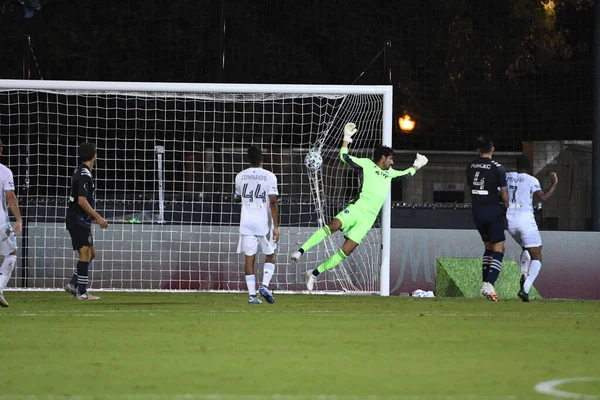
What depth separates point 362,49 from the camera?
28.8 m

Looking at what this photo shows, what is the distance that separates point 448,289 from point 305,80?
37.7 feet

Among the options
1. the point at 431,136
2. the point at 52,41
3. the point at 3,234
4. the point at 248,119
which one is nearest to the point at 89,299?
the point at 3,234

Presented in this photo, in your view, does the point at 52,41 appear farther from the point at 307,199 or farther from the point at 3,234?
the point at 3,234

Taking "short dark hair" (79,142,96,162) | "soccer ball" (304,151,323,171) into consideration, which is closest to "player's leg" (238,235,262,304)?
"short dark hair" (79,142,96,162)

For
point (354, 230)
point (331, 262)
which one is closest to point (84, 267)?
point (331, 262)

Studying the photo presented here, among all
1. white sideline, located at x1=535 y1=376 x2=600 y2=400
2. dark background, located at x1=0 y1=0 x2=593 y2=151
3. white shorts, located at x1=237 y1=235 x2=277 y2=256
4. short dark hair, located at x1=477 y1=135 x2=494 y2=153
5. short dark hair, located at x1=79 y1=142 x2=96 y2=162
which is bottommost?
white sideline, located at x1=535 y1=376 x2=600 y2=400

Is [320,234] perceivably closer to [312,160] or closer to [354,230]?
[354,230]

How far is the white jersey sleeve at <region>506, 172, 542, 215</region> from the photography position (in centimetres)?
1549

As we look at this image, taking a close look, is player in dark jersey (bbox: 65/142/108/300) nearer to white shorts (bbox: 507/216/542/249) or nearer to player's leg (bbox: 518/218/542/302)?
white shorts (bbox: 507/216/542/249)

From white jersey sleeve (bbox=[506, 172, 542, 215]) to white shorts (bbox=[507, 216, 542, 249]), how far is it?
0.42ft

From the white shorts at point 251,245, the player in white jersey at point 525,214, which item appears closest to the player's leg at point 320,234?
the white shorts at point 251,245

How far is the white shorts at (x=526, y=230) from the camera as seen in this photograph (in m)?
15.3

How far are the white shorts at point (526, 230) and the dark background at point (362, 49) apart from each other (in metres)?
11.9

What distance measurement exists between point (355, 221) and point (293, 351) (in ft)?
26.4
